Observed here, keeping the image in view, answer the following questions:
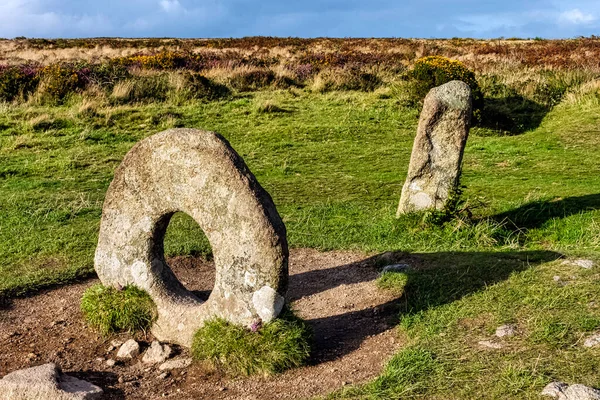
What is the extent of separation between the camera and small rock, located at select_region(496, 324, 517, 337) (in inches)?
230

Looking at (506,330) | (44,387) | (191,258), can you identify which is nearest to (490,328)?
(506,330)

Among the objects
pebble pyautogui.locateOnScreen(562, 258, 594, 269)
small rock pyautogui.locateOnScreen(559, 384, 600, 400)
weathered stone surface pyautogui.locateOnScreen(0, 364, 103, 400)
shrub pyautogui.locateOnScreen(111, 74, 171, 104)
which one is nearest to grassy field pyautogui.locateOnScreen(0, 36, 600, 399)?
pebble pyautogui.locateOnScreen(562, 258, 594, 269)

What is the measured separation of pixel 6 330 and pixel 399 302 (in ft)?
13.1

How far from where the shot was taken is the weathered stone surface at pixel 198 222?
571 cm

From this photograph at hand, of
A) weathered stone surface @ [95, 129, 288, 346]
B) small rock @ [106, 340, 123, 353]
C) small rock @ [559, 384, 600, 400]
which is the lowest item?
small rock @ [106, 340, 123, 353]

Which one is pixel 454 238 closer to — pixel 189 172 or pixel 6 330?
pixel 189 172

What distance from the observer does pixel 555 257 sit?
7680mm

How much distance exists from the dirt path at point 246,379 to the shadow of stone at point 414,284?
14 mm

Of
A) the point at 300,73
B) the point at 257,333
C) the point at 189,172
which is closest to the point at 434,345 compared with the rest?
the point at 257,333

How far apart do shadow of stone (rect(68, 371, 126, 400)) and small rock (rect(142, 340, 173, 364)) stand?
34 centimetres

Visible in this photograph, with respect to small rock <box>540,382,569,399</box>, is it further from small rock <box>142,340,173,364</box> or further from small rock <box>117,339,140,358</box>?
small rock <box>117,339,140,358</box>

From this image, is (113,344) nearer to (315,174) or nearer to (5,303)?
(5,303)

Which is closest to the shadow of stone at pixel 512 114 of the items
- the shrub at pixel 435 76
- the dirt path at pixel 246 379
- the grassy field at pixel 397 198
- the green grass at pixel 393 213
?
the grassy field at pixel 397 198

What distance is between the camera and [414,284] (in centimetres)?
738
